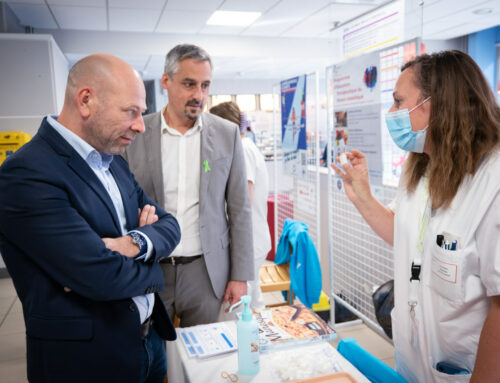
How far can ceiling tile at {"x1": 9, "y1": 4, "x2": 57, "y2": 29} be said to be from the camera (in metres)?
5.29

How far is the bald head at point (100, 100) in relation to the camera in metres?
1.18

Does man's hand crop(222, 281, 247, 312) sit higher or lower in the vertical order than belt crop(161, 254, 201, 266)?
lower

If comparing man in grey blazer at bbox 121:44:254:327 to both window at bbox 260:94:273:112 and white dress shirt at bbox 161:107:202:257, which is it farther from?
window at bbox 260:94:273:112

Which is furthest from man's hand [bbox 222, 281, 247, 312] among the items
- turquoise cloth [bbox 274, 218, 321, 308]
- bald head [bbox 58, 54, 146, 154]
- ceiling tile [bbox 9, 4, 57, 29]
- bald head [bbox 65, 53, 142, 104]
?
ceiling tile [bbox 9, 4, 57, 29]

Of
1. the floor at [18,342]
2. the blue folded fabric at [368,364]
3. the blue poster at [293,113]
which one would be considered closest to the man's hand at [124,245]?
the blue folded fabric at [368,364]

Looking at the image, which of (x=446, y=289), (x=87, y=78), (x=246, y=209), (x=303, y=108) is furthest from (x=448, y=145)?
(x=303, y=108)

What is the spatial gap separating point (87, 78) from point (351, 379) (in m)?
1.15

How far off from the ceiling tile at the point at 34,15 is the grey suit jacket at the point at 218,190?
4678 millimetres

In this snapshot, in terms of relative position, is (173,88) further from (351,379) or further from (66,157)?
(351,379)

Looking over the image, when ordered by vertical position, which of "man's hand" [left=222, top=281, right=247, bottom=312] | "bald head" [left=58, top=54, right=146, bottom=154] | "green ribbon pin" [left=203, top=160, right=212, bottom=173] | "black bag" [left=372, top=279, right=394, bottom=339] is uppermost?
"bald head" [left=58, top=54, right=146, bottom=154]

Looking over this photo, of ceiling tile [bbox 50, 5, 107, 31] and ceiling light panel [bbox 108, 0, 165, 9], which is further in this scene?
ceiling tile [bbox 50, 5, 107, 31]

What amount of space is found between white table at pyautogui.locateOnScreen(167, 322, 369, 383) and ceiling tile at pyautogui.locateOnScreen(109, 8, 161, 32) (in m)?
5.45

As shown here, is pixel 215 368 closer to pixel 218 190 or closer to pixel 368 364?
pixel 368 364

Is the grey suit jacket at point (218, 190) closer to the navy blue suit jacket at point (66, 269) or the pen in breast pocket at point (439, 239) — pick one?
the navy blue suit jacket at point (66, 269)
